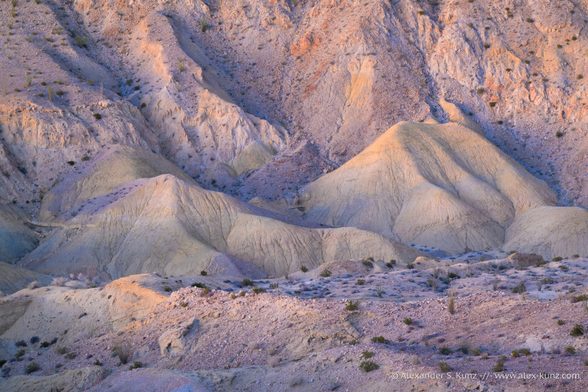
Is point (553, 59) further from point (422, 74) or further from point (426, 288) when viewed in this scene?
point (426, 288)

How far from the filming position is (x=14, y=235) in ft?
162

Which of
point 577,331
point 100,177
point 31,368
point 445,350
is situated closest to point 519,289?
point 577,331

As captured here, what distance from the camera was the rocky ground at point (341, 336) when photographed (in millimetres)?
14805

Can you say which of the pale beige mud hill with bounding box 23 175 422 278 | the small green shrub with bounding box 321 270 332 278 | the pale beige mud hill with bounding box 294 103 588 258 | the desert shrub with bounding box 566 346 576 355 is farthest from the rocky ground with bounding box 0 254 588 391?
the pale beige mud hill with bounding box 294 103 588 258

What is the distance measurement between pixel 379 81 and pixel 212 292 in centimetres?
5282

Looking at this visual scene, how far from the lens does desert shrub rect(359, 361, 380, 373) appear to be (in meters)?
15.0

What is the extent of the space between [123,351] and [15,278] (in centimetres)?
2120

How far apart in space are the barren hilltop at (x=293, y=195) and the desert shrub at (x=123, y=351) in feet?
0.27

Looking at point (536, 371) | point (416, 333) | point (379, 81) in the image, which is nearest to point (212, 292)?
point (416, 333)

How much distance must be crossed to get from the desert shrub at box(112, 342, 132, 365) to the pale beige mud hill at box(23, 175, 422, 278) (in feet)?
68.8

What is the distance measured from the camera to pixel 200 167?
6625 centimetres

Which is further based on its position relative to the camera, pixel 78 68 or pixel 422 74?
pixel 422 74

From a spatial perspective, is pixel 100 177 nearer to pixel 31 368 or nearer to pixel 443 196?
pixel 443 196

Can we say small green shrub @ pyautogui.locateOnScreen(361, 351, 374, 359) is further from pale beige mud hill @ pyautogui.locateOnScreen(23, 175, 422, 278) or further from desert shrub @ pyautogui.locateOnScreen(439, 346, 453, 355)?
pale beige mud hill @ pyautogui.locateOnScreen(23, 175, 422, 278)
